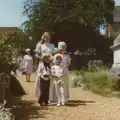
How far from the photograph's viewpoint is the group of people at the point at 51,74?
1023 cm

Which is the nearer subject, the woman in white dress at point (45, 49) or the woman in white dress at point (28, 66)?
the woman in white dress at point (45, 49)

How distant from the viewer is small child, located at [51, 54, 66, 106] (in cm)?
1037

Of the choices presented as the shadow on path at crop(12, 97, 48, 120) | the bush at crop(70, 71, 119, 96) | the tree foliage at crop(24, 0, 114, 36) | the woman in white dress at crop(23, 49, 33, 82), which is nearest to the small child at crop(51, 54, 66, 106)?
the shadow on path at crop(12, 97, 48, 120)

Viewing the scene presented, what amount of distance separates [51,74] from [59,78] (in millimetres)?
241

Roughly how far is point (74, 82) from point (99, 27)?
30.7 meters

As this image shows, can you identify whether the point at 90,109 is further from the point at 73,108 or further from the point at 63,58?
the point at 63,58

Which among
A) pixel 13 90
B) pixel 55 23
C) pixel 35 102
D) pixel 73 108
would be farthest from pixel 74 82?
pixel 55 23

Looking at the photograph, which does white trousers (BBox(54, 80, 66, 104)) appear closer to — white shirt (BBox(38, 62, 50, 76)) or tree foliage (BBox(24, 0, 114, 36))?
white shirt (BBox(38, 62, 50, 76))

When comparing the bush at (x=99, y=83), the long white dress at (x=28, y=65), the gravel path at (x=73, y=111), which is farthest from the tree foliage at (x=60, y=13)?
the gravel path at (x=73, y=111)

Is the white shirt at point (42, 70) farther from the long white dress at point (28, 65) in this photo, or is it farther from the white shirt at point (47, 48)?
the long white dress at point (28, 65)

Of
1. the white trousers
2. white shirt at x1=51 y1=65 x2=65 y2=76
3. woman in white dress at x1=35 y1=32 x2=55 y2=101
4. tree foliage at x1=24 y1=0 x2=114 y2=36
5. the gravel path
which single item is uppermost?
tree foliage at x1=24 y1=0 x2=114 y2=36

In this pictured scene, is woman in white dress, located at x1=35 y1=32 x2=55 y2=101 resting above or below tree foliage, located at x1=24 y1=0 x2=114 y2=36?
below

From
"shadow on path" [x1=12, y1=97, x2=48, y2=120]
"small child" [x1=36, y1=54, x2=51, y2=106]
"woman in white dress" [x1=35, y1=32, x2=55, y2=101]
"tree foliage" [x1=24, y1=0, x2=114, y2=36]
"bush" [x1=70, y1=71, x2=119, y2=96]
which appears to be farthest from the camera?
"tree foliage" [x1=24, y1=0, x2=114, y2=36]

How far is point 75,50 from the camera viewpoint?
42.7 meters
